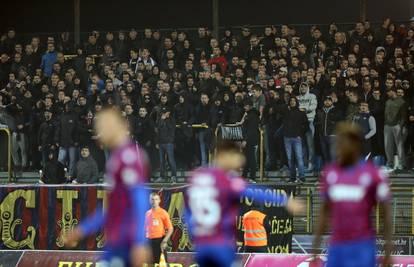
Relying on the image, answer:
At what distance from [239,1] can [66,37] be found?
243 inches

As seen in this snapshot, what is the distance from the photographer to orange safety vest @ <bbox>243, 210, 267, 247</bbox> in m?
19.7

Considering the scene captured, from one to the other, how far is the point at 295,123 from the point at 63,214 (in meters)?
5.75

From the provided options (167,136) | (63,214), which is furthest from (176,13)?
(63,214)

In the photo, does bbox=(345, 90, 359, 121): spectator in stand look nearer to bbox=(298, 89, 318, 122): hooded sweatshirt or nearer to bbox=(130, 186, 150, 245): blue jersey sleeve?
bbox=(298, 89, 318, 122): hooded sweatshirt

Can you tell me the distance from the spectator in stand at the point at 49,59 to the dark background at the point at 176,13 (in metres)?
5.73

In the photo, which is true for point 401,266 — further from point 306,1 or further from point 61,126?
point 306,1

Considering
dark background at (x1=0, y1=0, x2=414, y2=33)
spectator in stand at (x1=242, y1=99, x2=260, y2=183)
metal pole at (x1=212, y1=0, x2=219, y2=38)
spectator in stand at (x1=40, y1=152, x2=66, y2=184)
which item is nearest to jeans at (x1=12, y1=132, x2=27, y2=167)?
spectator in stand at (x1=40, y1=152, x2=66, y2=184)

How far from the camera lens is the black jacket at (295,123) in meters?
22.5

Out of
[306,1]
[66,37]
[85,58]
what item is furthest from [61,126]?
[306,1]

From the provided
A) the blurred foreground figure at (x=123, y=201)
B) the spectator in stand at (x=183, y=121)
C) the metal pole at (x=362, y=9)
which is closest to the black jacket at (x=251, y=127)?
the spectator in stand at (x=183, y=121)

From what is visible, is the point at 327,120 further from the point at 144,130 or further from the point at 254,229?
the point at 144,130

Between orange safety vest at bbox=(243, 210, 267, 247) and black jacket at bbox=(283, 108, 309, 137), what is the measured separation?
321 centimetres

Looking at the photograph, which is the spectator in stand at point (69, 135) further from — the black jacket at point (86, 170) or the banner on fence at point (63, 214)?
the banner on fence at point (63, 214)

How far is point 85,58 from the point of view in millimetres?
26719
